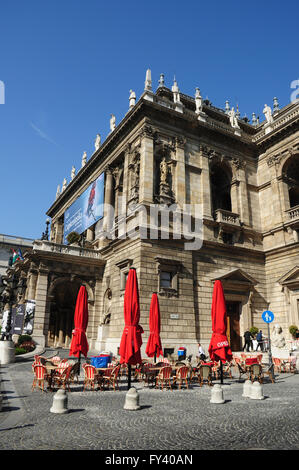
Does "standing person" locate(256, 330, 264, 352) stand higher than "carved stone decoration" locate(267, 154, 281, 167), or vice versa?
"carved stone decoration" locate(267, 154, 281, 167)

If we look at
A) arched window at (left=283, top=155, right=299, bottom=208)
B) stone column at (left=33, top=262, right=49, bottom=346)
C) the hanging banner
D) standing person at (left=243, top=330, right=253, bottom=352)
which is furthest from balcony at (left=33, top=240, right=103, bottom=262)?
arched window at (left=283, top=155, right=299, bottom=208)

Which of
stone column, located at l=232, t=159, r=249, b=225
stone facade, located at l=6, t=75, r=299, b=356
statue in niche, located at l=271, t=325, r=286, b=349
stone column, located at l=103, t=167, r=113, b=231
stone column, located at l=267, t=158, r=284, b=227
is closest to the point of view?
stone facade, located at l=6, t=75, r=299, b=356

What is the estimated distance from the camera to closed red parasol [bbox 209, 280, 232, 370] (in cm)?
1343

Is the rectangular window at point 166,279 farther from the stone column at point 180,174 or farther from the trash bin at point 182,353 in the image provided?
the stone column at point 180,174

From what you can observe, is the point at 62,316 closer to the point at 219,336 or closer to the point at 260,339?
the point at 260,339

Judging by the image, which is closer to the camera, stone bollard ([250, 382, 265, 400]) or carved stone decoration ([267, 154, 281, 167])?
stone bollard ([250, 382, 265, 400])

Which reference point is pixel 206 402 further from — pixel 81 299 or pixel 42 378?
pixel 81 299

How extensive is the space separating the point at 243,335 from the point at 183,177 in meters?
12.6

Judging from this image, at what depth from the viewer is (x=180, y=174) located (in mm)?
25703

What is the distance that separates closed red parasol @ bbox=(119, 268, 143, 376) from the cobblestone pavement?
129 cm

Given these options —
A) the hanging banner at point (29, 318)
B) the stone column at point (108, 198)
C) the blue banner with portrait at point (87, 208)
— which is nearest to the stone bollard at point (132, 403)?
the hanging banner at point (29, 318)

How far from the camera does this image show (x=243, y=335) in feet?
84.4

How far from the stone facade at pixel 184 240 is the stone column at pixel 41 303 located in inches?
3.0

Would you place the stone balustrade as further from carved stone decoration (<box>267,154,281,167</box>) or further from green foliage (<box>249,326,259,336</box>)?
carved stone decoration (<box>267,154,281,167</box>)
